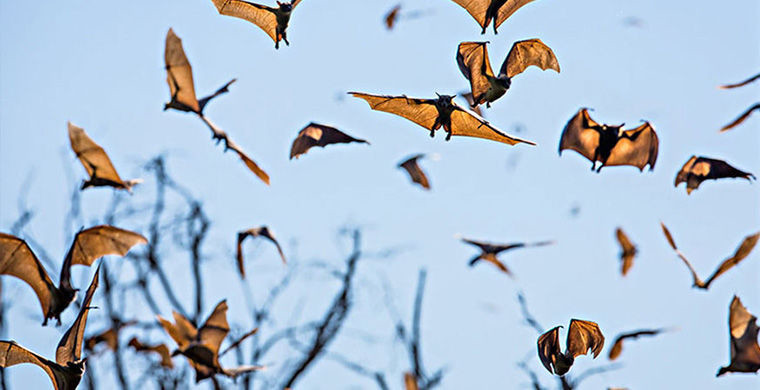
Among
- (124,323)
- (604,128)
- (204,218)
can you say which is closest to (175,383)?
(124,323)

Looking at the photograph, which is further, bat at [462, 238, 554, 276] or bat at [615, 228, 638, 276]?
bat at [615, 228, 638, 276]

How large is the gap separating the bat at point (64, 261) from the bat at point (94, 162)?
30 cm

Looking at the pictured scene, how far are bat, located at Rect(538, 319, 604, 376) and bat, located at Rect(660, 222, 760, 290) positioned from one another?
0.77 meters

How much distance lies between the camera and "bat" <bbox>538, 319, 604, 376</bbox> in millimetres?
1774

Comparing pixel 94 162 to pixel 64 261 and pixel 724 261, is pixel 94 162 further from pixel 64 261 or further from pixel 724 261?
pixel 724 261

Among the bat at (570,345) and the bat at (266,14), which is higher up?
the bat at (266,14)

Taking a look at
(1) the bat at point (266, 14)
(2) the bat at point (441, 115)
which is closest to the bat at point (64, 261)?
(1) the bat at point (266, 14)

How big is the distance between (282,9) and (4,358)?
1.04 meters

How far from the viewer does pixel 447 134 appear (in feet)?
6.25

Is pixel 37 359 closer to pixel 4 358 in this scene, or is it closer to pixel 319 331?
pixel 4 358

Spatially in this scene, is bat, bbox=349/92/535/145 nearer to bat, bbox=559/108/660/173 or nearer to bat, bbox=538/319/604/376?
bat, bbox=538/319/604/376

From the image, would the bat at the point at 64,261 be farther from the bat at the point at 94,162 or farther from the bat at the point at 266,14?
the bat at the point at 266,14

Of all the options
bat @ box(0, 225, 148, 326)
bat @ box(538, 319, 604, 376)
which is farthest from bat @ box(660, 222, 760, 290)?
bat @ box(0, 225, 148, 326)

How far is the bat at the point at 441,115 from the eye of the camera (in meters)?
1.79
